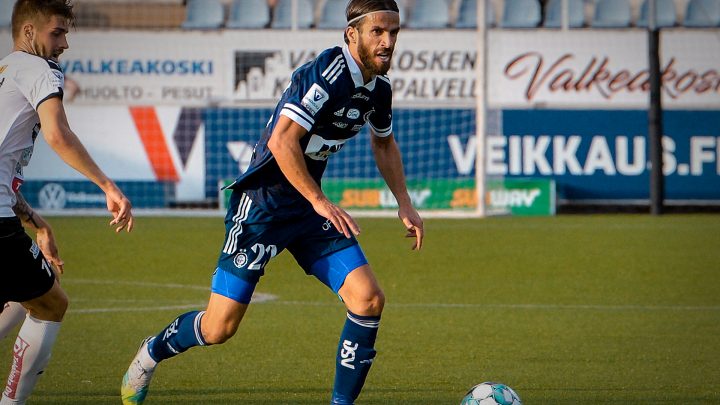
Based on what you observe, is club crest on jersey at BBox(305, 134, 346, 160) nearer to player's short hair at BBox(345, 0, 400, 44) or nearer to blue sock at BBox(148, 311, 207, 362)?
player's short hair at BBox(345, 0, 400, 44)

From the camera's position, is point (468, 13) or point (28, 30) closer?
point (28, 30)

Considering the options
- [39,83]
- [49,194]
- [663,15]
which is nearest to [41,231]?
[39,83]

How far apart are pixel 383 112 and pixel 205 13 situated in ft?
69.7

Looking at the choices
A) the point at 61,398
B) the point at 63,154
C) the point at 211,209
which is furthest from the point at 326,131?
the point at 211,209

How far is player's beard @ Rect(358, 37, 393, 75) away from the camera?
5.77 metres

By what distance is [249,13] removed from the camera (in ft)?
87.4

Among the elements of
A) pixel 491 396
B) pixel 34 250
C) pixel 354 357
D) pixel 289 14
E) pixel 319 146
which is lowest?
pixel 491 396

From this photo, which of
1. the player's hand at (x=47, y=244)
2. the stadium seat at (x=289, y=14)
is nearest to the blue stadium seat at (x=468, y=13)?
the stadium seat at (x=289, y=14)

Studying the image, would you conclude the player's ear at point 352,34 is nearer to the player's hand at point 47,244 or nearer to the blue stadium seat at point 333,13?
the player's hand at point 47,244

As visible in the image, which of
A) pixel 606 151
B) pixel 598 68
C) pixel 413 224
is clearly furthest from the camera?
pixel 598 68

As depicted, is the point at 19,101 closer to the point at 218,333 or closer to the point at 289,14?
the point at 218,333

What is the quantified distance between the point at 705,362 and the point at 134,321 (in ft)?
14.9

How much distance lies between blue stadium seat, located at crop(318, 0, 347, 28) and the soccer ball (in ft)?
67.3

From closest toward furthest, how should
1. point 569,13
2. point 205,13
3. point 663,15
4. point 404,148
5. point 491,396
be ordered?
point 491,396 < point 404,148 < point 569,13 < point 663,15 < point 205,13
